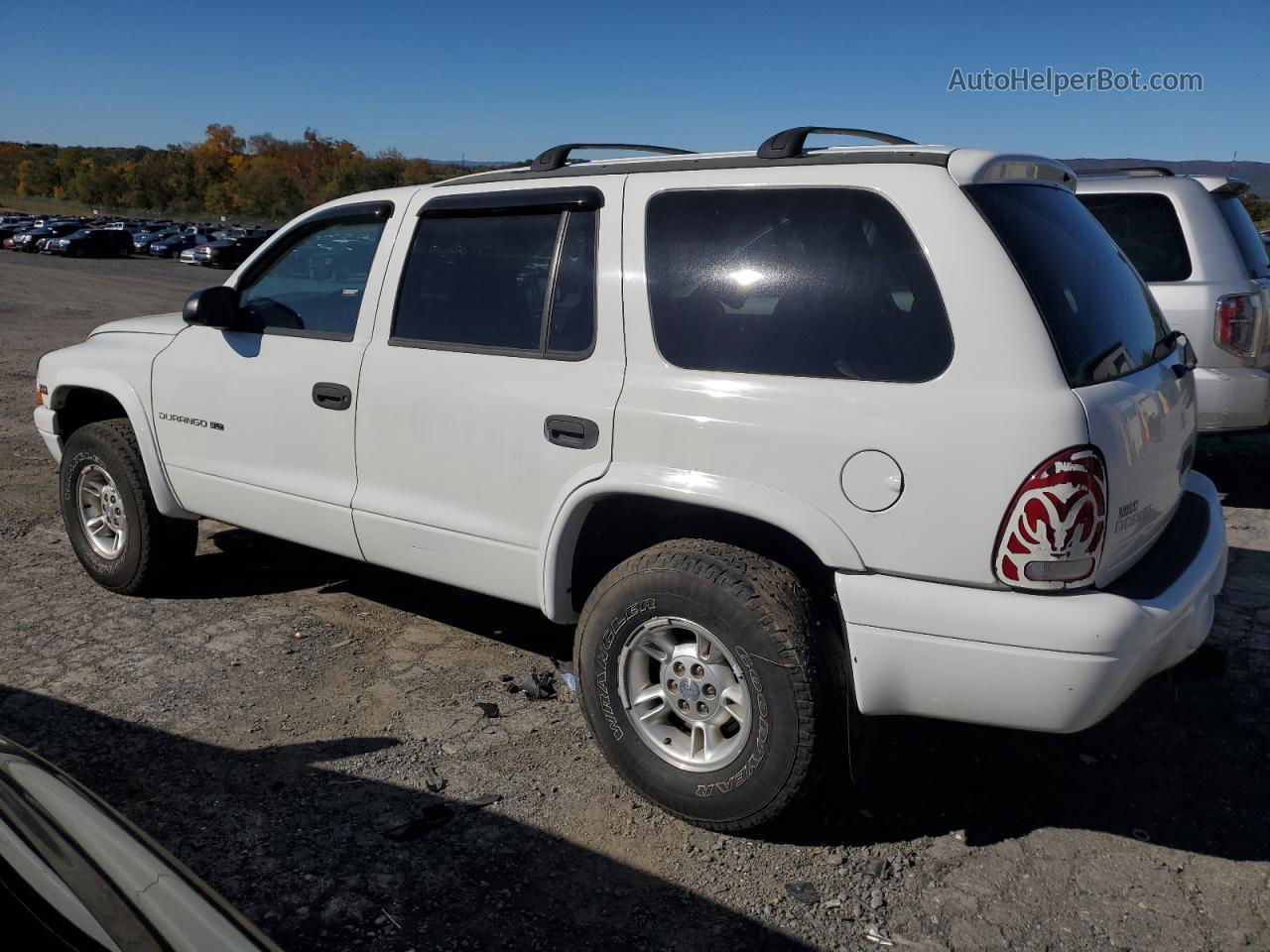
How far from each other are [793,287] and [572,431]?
852 mm

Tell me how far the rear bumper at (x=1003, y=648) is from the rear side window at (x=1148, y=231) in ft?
15.1

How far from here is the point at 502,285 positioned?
3850 mm

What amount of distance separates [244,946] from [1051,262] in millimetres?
2630

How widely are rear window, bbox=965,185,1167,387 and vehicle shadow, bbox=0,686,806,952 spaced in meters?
1.80

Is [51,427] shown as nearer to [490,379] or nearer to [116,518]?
[116,518]

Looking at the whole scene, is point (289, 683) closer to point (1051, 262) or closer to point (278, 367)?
point (278, 367)

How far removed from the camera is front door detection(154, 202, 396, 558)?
4188mm

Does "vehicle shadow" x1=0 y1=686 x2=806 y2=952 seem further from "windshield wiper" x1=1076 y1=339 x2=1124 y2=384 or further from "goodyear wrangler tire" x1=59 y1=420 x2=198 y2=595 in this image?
"windshield wiper" x1=1076 y1=339 x2=1124 y2=384

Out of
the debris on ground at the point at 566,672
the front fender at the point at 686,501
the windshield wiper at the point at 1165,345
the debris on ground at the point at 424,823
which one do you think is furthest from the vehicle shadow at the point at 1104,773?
the windshield wiper at the point at 1165,345

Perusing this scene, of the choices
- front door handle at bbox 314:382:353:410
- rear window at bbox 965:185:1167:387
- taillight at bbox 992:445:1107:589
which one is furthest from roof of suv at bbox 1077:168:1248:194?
front door handle at bbox 314:382:353:410

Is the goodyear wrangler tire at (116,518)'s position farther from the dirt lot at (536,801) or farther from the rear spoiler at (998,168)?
the rear spoiler at (998,168)

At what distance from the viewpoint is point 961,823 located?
3361 millimetres

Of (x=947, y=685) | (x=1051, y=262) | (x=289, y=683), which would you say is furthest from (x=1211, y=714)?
(x=289, y=683)

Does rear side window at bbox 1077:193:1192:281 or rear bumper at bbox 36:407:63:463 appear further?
rear side window at bbox 1077:193:1192:281
